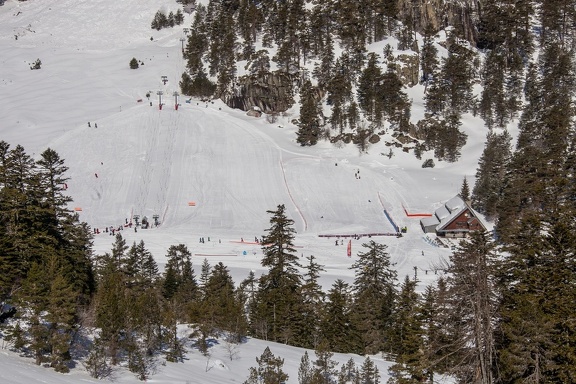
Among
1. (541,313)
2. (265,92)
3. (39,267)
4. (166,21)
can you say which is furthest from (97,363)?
(166,21)

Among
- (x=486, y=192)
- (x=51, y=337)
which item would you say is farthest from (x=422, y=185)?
(x=51, y=337)

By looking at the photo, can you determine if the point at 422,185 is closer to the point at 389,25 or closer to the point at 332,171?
the point at 332,171

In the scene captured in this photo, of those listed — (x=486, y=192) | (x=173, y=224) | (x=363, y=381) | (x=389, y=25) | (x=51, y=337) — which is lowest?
(x=363, y=381)

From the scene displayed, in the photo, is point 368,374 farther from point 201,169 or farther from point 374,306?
point 201,169

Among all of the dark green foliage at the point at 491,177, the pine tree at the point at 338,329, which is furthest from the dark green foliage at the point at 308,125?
the pine tree at the point at 338,329

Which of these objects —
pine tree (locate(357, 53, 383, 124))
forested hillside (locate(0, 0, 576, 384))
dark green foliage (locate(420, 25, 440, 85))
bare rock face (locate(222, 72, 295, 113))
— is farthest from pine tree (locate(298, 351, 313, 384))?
dark green foliage (locate(420, 25, 440, 85))

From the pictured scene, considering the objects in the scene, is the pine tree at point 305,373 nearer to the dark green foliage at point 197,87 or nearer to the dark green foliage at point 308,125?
the dark green foliage at point 308,125

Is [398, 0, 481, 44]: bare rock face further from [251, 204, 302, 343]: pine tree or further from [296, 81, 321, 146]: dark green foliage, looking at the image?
[251, 204, 302, 343]: pine tree
